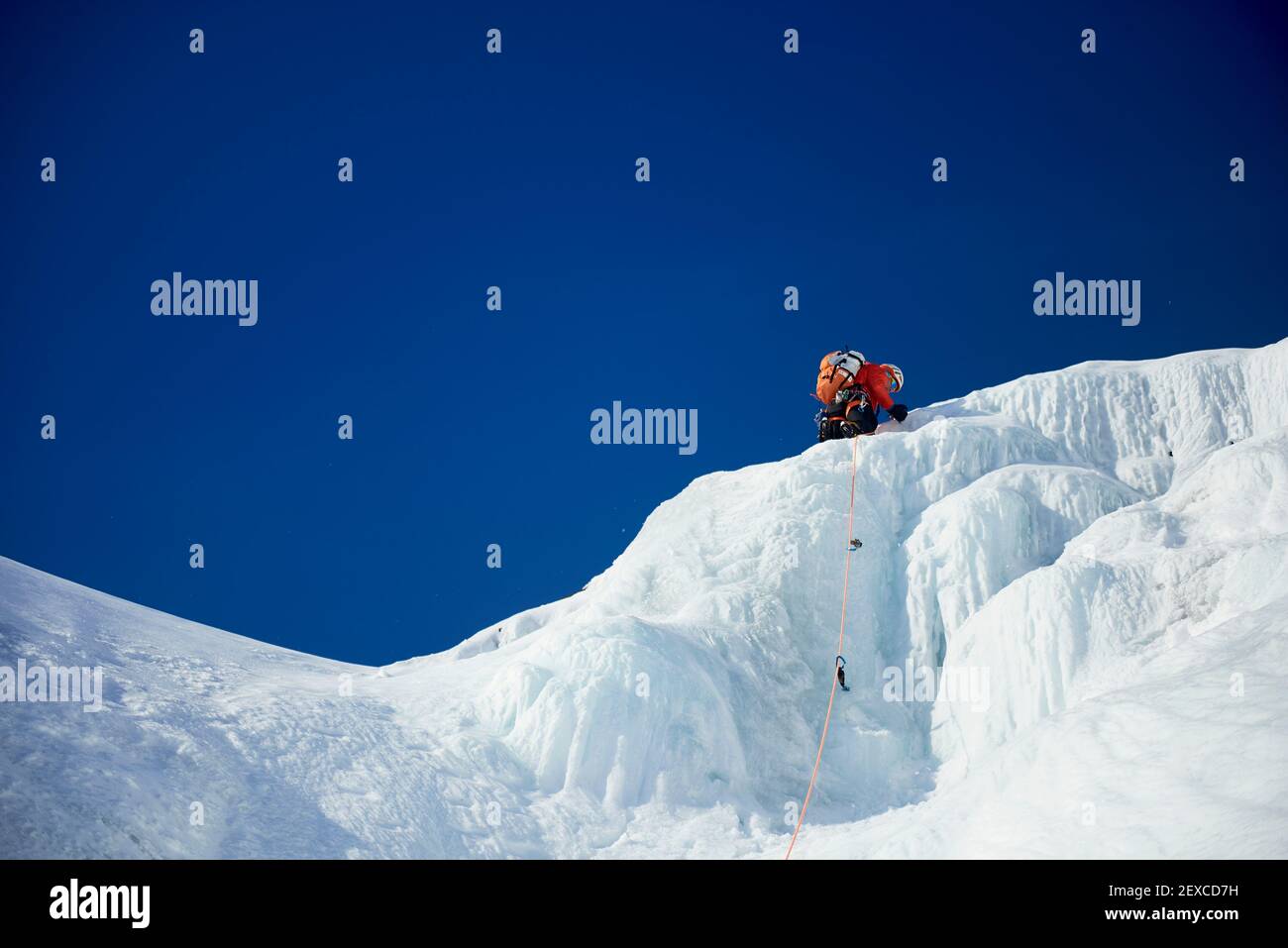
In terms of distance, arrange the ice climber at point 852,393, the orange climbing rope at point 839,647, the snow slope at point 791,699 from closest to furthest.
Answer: the snow slope at point 791,699 < the orange climbing rope at point 839,647 < the ice climber at point 852,393

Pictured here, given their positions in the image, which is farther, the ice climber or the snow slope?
the ice climber

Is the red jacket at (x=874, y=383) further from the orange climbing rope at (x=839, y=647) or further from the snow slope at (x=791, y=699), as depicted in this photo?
the orange climbing rope at (x=839, y=647)

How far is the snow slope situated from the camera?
34.4ft

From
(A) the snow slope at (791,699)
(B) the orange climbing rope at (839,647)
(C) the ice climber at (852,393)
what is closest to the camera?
(A) the snow slope at (791,699)

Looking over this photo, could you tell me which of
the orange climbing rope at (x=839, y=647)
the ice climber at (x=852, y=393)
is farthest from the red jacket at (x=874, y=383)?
the orange climbing rope at (x=839, y=647)

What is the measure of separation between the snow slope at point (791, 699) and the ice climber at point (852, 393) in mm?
1059

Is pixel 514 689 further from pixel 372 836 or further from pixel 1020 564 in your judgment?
pixel 1020 564

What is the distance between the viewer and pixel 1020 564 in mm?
20906

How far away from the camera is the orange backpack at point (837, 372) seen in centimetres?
2686

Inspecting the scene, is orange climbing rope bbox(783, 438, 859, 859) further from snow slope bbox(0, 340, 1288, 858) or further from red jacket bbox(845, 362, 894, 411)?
red jacket bbox(845, 362, 894, 411)

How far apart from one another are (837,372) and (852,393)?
0.79m

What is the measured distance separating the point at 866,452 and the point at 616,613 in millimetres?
7870

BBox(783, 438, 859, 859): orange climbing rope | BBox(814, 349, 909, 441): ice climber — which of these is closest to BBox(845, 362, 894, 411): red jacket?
BBox(814, 349, 909, 441): ice climber
